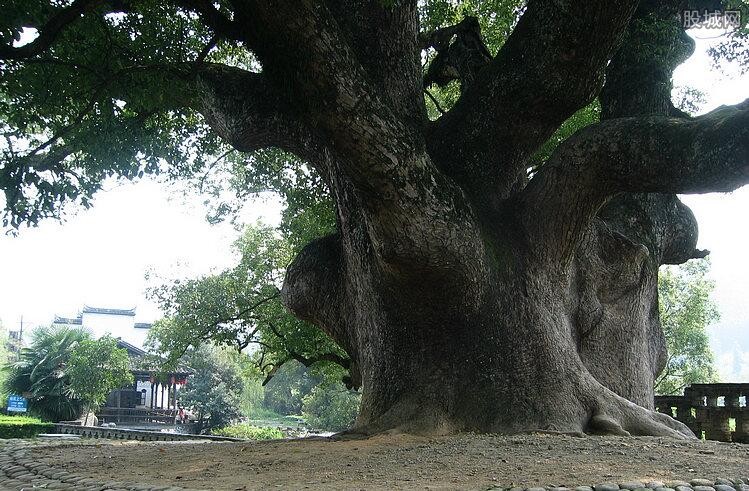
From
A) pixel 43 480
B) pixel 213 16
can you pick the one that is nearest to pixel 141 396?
pixel 43 480

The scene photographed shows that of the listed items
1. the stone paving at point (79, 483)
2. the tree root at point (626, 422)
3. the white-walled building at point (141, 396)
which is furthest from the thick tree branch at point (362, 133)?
the white-walled building at point (141, 396)

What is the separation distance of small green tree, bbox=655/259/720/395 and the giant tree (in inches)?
641

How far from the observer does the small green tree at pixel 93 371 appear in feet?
77.6

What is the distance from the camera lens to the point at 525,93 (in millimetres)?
6996

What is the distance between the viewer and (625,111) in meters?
9.29

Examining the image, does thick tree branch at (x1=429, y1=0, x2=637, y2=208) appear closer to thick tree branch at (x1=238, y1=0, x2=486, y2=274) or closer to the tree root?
thick tree branch at (x1=238, y1=0, x2=486, y2=274)


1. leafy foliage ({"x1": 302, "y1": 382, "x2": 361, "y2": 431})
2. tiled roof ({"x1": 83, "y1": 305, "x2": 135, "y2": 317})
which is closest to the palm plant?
leafy foliage ({"x1": 302, "y1": 382, "x2": 361, "y2": 431})

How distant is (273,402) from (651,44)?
55230mm

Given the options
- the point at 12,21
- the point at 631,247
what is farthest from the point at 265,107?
the point at 631,247

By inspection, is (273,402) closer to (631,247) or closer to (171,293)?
(171,293)

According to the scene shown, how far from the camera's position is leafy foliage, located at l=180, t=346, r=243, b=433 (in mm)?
34000

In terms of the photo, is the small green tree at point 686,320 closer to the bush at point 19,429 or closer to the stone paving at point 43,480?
the bush at point 19,429

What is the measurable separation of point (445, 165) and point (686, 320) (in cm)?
2004

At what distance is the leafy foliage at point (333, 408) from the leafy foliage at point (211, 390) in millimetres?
4485
